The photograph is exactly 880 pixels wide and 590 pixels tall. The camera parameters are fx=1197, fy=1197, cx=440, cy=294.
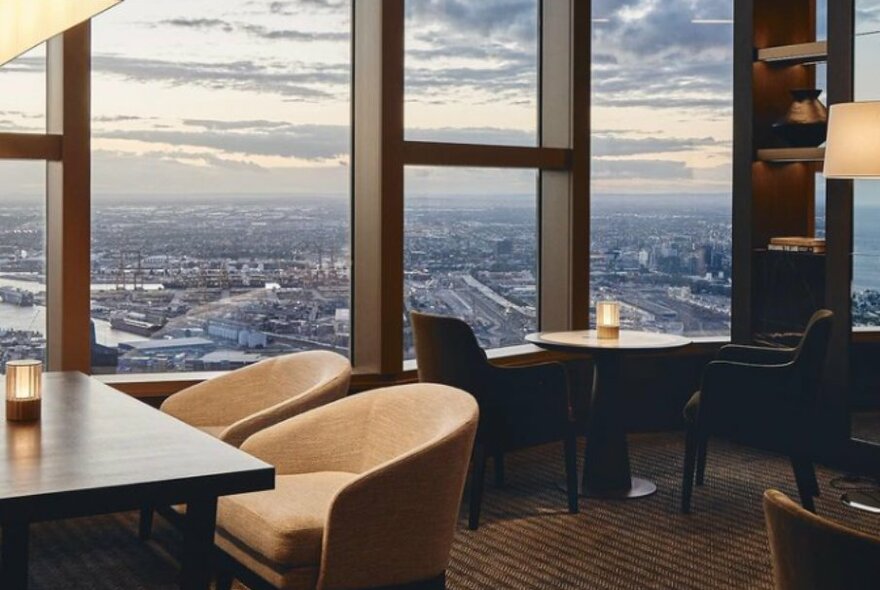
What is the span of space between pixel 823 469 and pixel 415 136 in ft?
8.61

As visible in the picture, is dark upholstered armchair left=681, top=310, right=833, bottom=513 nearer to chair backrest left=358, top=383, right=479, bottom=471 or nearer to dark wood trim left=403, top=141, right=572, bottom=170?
dark wood trim left=403, top=141, right=572, bottom=170

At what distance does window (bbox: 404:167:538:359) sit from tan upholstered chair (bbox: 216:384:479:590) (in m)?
2.50

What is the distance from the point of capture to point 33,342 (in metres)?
5.29

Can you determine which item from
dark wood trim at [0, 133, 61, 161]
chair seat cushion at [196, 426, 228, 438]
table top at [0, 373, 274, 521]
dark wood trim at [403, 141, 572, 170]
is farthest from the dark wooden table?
dark wood trim at [403, 141, 572, 170]

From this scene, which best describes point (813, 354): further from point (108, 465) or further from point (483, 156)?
point (108, 465)

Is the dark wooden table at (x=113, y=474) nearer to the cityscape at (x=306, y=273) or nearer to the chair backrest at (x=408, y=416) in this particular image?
the chair backrest at (x=408, y=416)

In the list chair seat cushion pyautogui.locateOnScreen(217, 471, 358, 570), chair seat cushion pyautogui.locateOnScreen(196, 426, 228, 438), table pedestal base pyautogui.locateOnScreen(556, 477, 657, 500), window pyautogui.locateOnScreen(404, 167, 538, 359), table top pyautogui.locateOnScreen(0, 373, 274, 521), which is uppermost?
window pyautogui.locateOnScreen(404, 167, 538, 359)

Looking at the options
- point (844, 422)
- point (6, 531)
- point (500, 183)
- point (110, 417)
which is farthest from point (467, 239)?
point (6, 531)

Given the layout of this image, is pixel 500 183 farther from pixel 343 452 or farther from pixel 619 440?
pixel 343 452

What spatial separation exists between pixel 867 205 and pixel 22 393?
13.0 ft

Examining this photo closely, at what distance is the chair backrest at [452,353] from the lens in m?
4.96

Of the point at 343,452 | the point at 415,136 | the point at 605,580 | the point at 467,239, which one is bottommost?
the point at 605,580

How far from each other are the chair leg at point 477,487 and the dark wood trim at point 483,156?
63.1 inches

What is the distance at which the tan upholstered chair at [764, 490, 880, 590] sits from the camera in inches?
75.7
